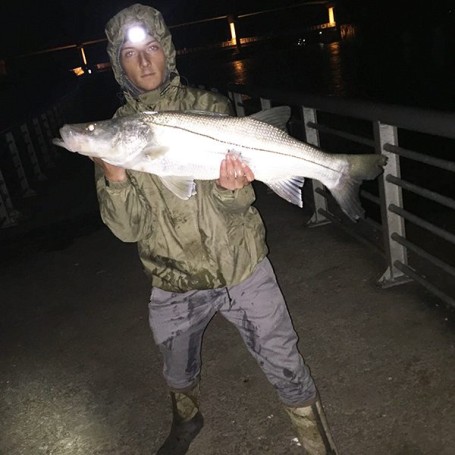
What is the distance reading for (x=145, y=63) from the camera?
267 cm

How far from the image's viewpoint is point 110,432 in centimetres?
335

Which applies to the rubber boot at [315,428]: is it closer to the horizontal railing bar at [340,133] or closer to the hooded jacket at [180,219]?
the hooded jacket at [180,219]

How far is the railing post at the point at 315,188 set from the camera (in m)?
5.52

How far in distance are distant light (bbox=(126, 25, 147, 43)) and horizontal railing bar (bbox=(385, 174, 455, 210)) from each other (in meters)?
2.27

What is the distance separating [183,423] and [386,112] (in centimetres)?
257

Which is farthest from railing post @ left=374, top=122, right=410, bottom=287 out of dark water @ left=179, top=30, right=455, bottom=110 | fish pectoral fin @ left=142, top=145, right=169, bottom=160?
dark water @ left=179, top=30, right=455, bottom=110

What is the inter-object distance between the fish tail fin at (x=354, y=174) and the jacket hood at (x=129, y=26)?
1129 millimetres

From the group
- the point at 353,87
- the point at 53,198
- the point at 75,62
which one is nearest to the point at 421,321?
the point at 53,198

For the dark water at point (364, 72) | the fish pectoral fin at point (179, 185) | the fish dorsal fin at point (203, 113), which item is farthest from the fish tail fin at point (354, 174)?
the dark water at point (364, 72)

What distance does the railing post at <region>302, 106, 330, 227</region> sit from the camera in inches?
217

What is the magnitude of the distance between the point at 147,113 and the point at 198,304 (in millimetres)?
1074

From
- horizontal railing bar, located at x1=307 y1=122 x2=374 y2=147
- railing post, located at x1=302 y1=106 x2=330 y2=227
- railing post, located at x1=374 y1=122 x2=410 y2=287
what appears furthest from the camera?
railing post, located at x1=302 y1=106 x2=330 y2=227

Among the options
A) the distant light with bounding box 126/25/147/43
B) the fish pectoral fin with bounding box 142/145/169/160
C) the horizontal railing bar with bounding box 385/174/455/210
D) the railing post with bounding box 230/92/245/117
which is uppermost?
the distant light with bounding box 126/25/147/43

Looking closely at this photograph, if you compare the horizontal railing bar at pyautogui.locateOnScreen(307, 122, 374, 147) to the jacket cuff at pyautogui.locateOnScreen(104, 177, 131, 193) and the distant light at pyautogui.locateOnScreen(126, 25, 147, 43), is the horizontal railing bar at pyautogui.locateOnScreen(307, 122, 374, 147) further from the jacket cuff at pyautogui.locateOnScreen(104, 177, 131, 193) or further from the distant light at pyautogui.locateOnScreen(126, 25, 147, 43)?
the jacket cuff at pyautogui.locateOnScreen(104, 177, 131, 193)
